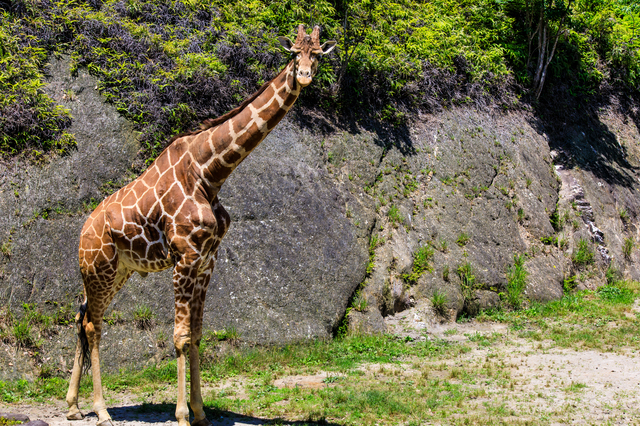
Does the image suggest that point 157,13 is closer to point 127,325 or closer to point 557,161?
point 127,325

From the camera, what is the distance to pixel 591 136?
57.7 feet

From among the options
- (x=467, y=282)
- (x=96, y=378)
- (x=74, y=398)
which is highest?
(x=467, y=282)

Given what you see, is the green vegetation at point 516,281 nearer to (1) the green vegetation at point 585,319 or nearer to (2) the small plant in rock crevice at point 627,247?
(1) the green vegetation at point 585,319

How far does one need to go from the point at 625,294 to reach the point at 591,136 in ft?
20.4

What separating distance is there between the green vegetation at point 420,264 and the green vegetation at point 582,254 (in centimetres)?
494

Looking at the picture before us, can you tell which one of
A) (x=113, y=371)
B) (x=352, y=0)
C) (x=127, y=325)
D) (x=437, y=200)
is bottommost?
(x=113, y=371)

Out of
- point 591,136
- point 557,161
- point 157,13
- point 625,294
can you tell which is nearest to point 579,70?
point 591,136

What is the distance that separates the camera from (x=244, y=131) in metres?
6.41

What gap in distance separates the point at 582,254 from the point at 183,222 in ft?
40.4

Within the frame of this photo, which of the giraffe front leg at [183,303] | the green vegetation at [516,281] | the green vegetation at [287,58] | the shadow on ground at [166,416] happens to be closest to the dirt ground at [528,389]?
the shadow on ground at [166,416]

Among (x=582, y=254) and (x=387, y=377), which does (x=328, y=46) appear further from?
(x=582, y=254)

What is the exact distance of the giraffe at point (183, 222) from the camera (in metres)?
6.19

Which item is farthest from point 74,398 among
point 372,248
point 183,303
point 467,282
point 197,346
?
point 467,282

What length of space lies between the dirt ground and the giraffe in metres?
0.60
